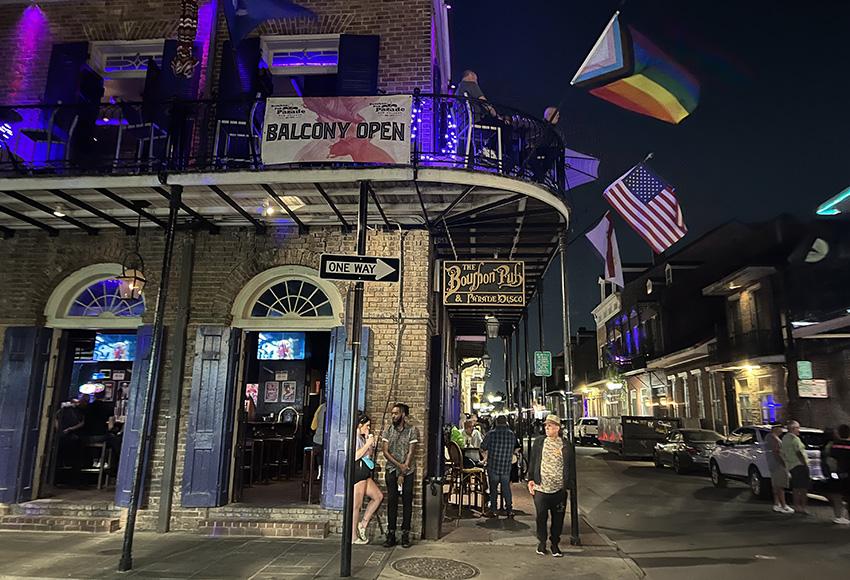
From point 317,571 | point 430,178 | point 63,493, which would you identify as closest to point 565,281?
point 430,178

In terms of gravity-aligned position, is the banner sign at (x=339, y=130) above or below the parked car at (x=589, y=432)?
above

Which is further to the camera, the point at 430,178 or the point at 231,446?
the point at 231,446

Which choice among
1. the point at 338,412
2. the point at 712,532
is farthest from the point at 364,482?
the point at 712,532

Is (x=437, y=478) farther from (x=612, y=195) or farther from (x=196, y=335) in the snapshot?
(x=612, y=195)

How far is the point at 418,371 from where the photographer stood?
Answer: 8.58 metres

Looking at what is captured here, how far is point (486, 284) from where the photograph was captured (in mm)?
8992

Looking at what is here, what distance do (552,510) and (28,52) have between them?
38.3 feet

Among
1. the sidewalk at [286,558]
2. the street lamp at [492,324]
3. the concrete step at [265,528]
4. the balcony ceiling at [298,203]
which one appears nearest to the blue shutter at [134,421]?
the sidewalk at [286,558]

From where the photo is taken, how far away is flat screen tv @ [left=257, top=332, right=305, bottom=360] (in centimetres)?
1412

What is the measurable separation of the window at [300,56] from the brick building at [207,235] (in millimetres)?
35

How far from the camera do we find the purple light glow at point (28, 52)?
9781 mm

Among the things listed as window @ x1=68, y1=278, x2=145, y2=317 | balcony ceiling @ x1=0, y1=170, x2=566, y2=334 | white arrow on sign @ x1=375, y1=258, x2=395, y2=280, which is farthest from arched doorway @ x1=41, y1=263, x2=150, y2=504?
white arrow on sign @ x1=375, y1=258, x2=395, y2=280

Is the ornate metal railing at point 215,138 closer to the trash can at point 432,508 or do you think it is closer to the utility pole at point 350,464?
the utility pole at point 350,464

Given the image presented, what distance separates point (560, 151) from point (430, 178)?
2451mm
